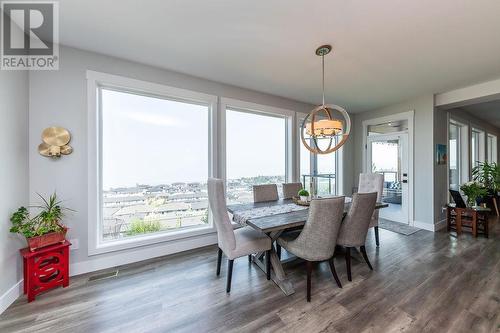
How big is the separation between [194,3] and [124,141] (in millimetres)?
1875

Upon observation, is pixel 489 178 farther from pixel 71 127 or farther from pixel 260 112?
pixel 71 127

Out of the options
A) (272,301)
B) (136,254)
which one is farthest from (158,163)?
(272,301)

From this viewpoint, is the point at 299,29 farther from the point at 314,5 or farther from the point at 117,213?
the point at 117,213

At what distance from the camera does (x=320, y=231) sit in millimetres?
1868

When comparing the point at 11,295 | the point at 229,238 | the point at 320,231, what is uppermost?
the point at 320,231

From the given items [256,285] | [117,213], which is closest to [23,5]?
[117,213]

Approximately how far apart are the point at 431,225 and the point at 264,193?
10.9 ft

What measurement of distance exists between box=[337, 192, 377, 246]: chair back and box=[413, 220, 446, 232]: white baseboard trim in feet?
8.63

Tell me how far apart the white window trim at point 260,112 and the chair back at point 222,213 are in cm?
123

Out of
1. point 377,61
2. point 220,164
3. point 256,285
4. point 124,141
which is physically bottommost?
point 256,285

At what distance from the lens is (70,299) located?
190cm

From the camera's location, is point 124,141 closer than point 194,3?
No

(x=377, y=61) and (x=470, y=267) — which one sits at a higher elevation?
(x=377, y=61)

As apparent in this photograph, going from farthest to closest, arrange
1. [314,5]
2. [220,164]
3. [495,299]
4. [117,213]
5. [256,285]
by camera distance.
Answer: [220,164] < [117,213] < [256,285] < [495,299] < [314,5]
